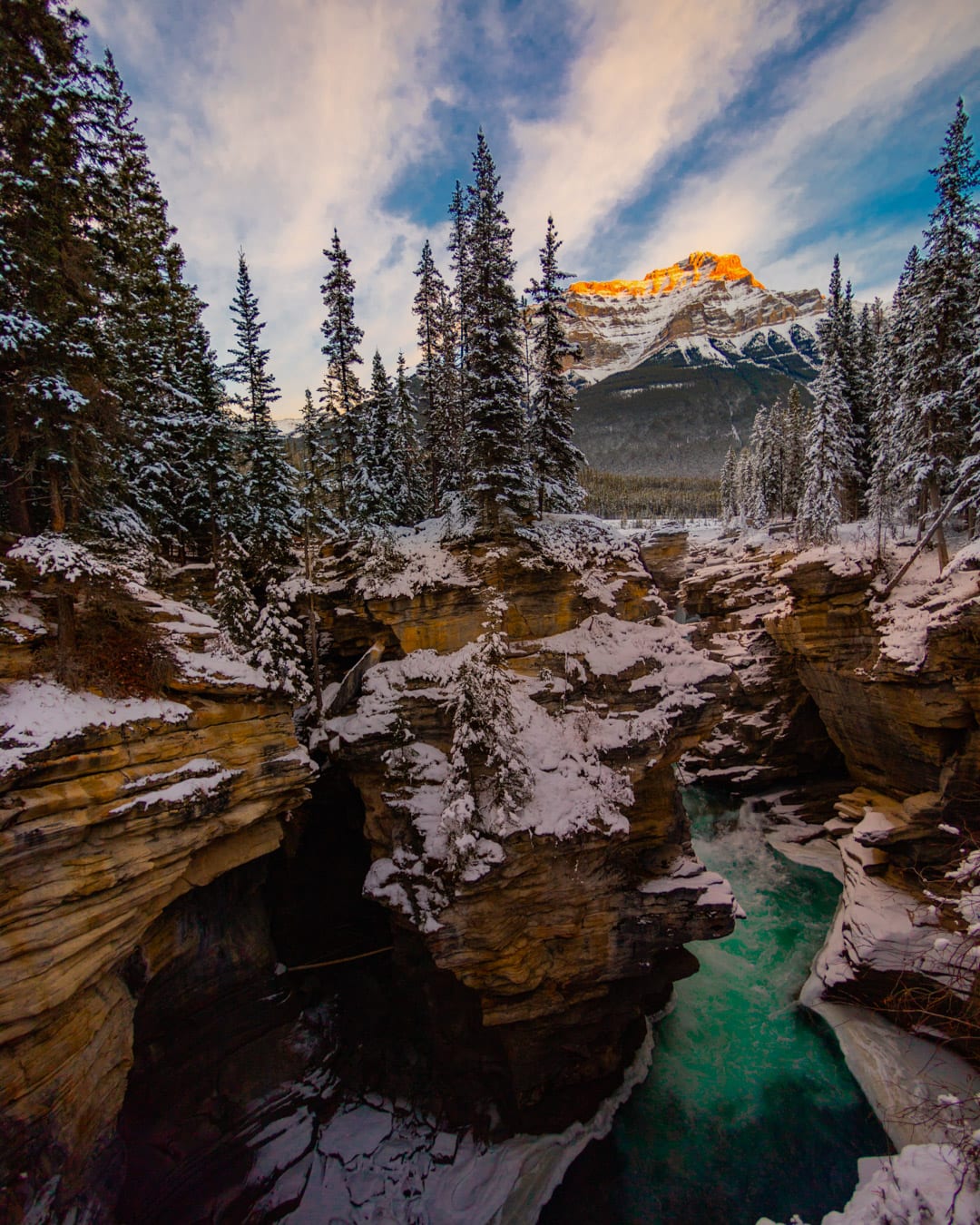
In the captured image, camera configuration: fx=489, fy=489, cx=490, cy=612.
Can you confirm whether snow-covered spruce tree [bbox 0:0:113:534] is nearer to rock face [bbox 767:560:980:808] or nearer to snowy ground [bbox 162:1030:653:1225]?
snowy ground [bbox 162:1030:653:1225]

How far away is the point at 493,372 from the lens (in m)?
18.6

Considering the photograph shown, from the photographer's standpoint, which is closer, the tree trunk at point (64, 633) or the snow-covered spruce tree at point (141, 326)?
the tree trunk at point (64, 633)

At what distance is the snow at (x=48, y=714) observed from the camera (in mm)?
8016

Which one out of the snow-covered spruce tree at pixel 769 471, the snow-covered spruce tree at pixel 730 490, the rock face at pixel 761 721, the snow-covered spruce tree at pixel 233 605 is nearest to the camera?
the snow-covered spruce tree at pixel 233 605

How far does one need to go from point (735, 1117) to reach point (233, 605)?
69.8ft

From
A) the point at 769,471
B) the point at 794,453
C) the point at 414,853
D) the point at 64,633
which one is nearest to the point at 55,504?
the point at 64,633

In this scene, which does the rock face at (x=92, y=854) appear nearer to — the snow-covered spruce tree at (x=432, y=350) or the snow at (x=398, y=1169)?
the snow at (x=398, y=1169)

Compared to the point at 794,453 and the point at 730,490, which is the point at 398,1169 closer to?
the point at 794,453

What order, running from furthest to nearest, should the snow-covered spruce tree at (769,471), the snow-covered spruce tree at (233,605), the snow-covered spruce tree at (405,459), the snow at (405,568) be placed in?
the snow-covered spruce tree at (769,471) → the snow-covered spruce tree at (405,459) → the snow at (405,568) → the snow-covered spruce tree at (233,605)

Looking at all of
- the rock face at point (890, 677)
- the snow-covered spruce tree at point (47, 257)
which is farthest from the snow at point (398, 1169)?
the rock face at point (890, 677)

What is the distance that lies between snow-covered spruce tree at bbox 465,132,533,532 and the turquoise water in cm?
1831

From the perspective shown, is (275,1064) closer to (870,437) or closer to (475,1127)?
(475,1127)

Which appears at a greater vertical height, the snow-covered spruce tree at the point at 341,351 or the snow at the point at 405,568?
the snow-covered spruce tree at the point at 341,351

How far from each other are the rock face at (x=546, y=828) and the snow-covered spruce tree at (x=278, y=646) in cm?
199
